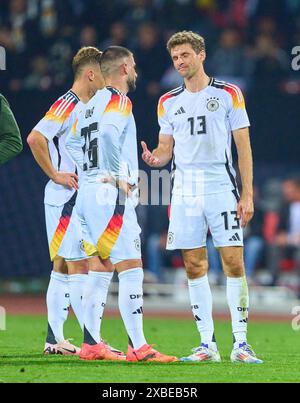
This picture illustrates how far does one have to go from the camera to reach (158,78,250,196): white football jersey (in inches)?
363

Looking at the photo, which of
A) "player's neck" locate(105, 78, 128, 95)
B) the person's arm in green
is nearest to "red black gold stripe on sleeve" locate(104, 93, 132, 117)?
"player's neck" locate(105, 78, 128, 95)

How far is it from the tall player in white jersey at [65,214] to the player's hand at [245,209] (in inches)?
56.1

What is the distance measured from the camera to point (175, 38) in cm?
930

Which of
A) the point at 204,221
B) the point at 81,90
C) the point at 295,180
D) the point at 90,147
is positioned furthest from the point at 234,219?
the point at 295,180

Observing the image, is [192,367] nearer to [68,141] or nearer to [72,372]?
[72,372]

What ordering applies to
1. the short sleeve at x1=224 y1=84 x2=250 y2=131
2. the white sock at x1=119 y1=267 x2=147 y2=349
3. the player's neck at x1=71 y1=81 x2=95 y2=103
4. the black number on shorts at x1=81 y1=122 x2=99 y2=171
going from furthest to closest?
the player's neck at x1=71 y1=81 x2=95 y2=103
the short sleeve at x1=224 y1=84 x2=250 y2=131
the black number on shorts at x1=81 y1=122 x2=99 y2=171
the white sock at x1=119 y1=267 x2=147 y2=349

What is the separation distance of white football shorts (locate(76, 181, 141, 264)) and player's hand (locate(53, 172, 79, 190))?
1.90 feet

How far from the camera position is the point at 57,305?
10023 millimetres

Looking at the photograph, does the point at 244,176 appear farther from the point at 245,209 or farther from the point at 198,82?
the point at 198,82

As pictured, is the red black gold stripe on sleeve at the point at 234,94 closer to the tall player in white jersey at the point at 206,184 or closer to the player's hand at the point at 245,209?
the tall player in white jersey at the point at 206,184

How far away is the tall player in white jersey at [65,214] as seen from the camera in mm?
9789

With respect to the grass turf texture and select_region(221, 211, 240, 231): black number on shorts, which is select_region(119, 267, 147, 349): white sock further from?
select_region(221, 211, 240, 231): black number on shorts

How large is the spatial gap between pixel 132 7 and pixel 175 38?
36.3 ft

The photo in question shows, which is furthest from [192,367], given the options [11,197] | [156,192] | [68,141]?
[11,197]
